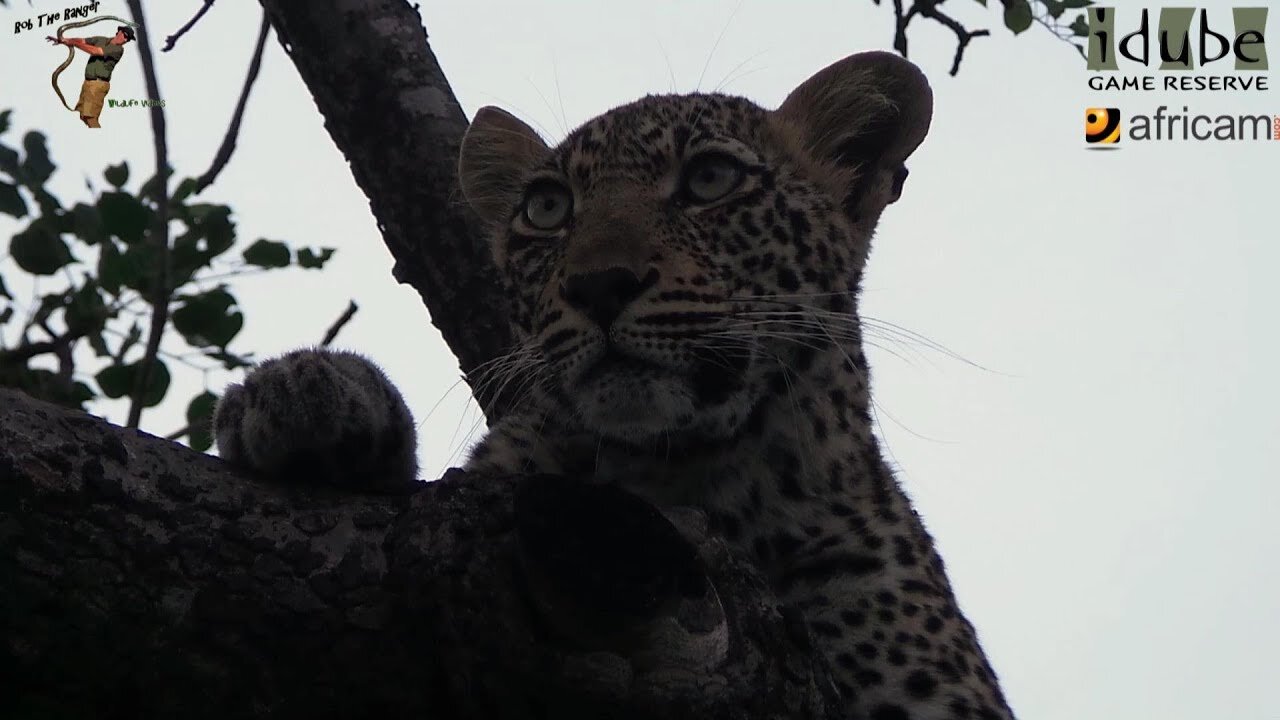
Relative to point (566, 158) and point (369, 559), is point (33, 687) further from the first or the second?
point (566, 158)

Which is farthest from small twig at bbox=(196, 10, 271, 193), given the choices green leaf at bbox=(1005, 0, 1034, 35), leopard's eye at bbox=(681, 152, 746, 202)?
green leaf at bbox=(1005, 0, 1034, 35)

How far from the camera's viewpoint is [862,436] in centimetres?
556

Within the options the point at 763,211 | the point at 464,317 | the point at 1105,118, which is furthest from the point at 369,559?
the point at 1105,118

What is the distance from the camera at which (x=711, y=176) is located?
219 inches

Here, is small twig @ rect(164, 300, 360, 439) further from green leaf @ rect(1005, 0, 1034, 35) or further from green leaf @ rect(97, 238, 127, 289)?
green leaf @ rect(1005, 0, 1034, 35)

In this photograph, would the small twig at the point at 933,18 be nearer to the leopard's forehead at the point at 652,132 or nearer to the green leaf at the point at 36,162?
the leopard's forehead at the point at 652,132

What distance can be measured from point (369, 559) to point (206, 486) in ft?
1.43

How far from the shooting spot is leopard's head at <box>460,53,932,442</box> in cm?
A: 476

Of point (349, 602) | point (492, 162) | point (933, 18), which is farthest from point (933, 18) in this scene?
A: point (349, 602)

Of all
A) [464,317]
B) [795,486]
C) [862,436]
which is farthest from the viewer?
[464,317]

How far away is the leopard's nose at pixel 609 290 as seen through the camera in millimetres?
4738

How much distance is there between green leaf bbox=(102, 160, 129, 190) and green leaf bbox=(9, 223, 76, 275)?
539 millimetres

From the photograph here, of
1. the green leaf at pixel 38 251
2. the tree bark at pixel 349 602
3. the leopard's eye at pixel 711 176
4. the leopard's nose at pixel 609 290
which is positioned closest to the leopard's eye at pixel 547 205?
the leopard's eye at pixel 711 176

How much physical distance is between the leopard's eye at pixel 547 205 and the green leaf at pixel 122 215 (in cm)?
149
